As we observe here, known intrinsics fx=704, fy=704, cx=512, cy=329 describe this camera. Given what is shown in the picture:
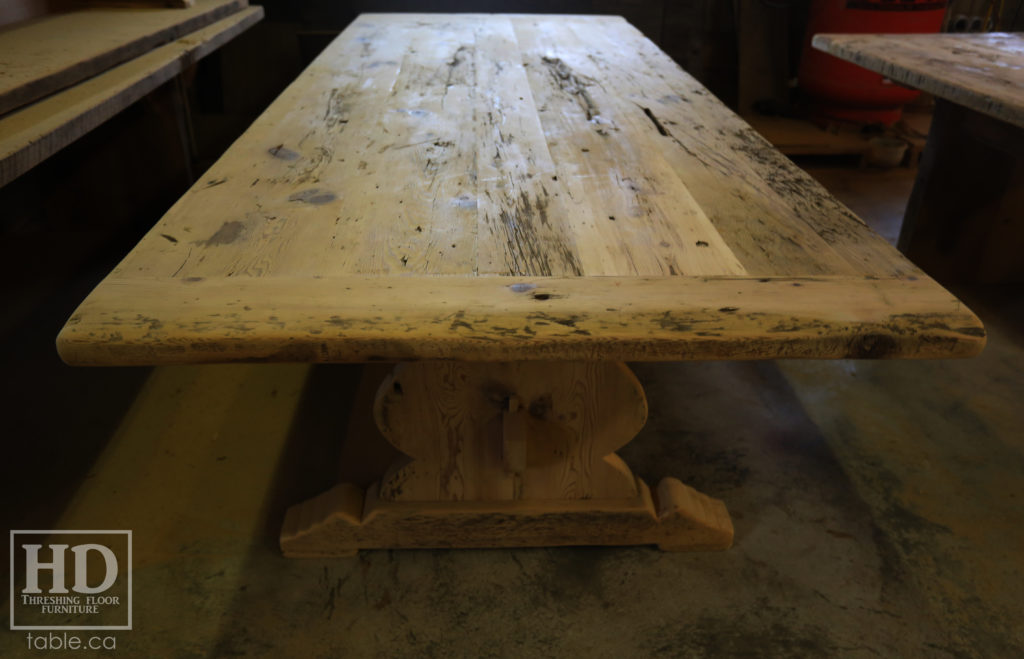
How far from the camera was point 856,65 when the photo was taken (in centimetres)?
318

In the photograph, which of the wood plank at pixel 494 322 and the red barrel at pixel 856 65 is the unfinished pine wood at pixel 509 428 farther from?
the red barrel at pixel 856 65

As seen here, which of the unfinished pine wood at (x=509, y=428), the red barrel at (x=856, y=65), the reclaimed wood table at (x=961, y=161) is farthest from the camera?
the red barrel at (x=856, y=65)

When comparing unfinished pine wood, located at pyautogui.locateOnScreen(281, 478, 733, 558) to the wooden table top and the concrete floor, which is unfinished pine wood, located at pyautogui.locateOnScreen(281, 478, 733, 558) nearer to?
the concrete floor

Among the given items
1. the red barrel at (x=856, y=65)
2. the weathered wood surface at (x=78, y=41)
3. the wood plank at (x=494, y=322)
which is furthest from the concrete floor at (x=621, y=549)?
the red barrel at (x=856, y=65)

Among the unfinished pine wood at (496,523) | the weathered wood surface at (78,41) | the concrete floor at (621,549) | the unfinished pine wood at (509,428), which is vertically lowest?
the concrete floor at (621,549)

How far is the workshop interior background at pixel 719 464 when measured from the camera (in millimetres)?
1215

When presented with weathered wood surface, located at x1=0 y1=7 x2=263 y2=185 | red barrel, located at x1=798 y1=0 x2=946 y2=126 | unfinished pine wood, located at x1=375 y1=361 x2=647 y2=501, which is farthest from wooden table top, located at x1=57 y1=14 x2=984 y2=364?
red barrel, located at x1=798 y1=0 x2=946 y2=126

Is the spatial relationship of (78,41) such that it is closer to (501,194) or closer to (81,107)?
(81,107)

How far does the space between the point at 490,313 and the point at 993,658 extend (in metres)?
1.05

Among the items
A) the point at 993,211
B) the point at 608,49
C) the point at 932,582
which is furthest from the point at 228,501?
the point at 993,211

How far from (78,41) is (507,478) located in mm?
1765

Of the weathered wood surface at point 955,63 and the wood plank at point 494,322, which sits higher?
the weathered wood surface at point 955,63

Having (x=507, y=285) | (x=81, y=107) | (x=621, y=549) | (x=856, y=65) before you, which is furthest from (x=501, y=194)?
(x=856, y=65)

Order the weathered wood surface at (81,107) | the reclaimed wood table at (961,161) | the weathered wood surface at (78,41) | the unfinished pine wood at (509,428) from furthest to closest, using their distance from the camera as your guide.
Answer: the reclaimed wood table at (961,161), the weathered wood surface at (78,41), the weathered wood surface at (81,107), the unfinished pine wood at (509,428)
